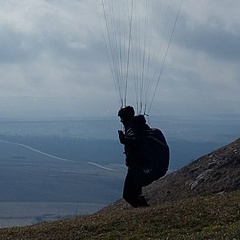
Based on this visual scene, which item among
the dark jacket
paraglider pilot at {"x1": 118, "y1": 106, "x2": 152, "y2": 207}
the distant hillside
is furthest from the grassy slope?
the distant hillside

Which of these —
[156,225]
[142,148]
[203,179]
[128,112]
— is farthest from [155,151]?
[203,179]

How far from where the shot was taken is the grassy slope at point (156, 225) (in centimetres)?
1542

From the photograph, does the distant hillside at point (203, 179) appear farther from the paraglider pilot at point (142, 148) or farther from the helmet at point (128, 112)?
the helmet at point (128, 112)

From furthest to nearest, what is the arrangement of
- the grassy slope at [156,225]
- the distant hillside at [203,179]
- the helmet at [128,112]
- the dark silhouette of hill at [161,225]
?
the distant hillside at [203,179]
the helmet at [128,112]
the grassy slope at [156,225]
the dark silhouette of hill at [161,225]

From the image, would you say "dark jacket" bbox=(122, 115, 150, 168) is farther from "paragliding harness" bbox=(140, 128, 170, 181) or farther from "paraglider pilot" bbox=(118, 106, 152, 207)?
"paragliding harness" bbox=(140, 128, 170, 181)

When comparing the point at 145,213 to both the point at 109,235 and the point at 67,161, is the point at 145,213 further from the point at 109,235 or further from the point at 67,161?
the point at 67,161

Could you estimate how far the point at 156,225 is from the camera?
16219 millimetres

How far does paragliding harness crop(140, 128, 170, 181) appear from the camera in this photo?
19.3 meters

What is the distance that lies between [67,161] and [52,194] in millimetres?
37375

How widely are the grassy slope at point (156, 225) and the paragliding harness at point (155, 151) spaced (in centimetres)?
142

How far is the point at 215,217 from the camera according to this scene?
16375 mm

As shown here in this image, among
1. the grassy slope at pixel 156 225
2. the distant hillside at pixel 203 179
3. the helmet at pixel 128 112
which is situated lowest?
the grassy slope at pixel 156 225

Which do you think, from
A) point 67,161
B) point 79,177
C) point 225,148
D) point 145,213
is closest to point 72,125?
point 67,161

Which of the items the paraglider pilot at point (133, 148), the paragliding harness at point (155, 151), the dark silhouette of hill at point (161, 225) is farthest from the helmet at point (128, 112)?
the dark silhouette of hill at point (161, 225)
